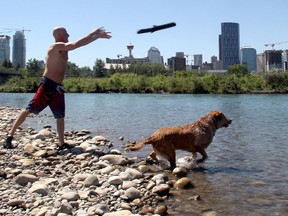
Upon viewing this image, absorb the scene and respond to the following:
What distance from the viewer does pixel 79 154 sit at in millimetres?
7906

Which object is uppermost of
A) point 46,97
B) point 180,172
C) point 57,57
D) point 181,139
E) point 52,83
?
point 57,57

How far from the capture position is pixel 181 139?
756 centimetres

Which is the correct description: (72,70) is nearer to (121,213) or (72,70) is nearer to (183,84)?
(183,84)

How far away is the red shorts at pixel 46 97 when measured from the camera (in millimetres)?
7609

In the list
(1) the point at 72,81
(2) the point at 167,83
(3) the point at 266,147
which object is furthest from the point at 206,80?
(3) the point at 266,147

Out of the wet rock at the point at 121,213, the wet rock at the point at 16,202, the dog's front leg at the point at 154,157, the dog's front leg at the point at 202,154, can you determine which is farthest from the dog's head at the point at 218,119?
the wet rock at the point at 16,202

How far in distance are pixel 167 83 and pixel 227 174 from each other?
8813 cm

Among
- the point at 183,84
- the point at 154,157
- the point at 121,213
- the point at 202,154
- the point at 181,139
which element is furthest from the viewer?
the point at 183,84

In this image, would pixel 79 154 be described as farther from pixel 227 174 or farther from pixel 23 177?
pixel 227 174

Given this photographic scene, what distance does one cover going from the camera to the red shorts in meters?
7.61

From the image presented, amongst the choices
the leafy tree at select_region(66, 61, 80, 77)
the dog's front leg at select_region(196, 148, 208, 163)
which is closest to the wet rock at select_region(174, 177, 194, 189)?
the dog's front leg at select_region(196, 148, 208, 163)

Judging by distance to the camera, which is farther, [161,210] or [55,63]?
[55,63]

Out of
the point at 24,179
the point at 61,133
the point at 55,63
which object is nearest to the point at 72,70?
the point at 61,133

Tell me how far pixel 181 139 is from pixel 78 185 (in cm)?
265
